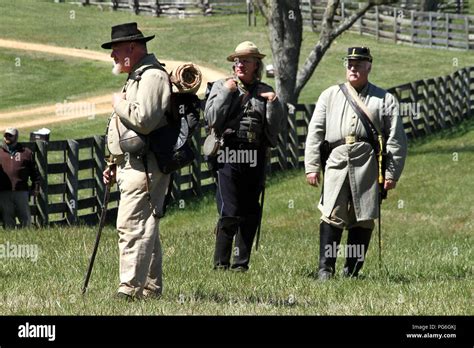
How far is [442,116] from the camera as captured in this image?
36750 mm

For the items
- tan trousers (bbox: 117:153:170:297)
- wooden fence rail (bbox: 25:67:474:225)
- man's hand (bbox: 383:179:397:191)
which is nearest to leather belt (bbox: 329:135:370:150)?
man's hand (bbox: 383:179:397:191)

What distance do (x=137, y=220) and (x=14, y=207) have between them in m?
11.7

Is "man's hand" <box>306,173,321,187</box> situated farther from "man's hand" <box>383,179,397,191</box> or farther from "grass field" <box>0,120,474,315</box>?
"grass field" <box>0,120,474,315</box>

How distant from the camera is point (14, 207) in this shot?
67.7ft

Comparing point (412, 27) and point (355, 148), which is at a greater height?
point (355, 148)

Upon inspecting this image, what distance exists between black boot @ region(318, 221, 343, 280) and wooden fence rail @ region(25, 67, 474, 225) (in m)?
10.6

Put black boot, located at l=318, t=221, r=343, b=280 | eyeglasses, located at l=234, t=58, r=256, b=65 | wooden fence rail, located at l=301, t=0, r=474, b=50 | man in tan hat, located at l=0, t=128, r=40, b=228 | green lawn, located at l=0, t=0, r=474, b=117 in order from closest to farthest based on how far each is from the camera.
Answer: black boot, located at l=318, t=221, r=343, b=280 < eyeglasses, located at l=234, t=58, r=256, b=65 < man in tan hat, located at l=0, t=128, r=40, b=228 < green lawn, located at l=0, t=0, r=474, b=117 < wooden fence rail, located at l=301, t=0, r=474, b=50

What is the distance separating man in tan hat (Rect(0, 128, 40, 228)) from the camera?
20.4 m

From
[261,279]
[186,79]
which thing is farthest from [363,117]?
[186,79]

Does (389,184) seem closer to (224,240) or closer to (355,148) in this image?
(355,148)

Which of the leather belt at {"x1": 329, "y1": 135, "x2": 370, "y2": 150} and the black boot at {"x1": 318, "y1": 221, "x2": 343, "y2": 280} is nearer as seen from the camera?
the leather belt at {"x1": 329, "y1": 135, "x2": 370, "y2": 150}

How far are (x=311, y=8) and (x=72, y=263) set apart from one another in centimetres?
4816
